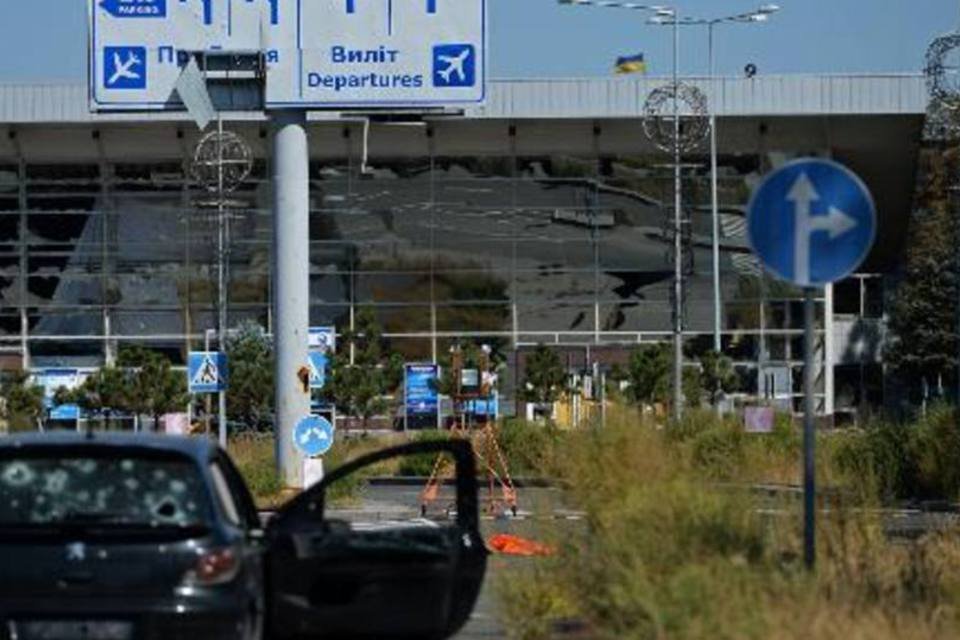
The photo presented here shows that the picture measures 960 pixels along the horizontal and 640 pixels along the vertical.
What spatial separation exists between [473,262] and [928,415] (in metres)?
32.3

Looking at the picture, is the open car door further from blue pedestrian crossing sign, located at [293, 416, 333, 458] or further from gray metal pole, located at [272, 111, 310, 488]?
gray metal pole, located at [272, 111, 310, 488]

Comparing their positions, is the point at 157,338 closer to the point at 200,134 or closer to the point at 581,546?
the point at 200,134

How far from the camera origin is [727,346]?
6228 centimetres

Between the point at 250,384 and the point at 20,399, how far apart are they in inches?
239

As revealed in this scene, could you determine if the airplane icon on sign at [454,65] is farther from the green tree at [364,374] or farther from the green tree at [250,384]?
the green tree at [364,374]

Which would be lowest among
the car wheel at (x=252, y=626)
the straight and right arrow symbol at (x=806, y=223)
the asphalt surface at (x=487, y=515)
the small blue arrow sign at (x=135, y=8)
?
the asphalt surface at (x=487, y=515)

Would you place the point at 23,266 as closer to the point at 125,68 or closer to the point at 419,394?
the point at 419,394

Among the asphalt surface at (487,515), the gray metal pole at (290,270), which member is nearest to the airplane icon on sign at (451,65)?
the gray metal pole at (290,270)

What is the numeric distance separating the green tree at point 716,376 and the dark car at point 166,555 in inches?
1674

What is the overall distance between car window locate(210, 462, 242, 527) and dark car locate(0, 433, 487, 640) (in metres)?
0.02

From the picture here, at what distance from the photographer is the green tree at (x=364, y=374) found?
174 ft

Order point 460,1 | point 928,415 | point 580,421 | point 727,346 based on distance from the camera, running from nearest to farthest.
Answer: point 580,421 → point 460,1 → point 928,415 → point 727,346

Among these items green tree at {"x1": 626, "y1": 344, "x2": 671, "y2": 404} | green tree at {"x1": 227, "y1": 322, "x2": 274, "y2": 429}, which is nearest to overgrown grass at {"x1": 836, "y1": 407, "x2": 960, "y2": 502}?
green tree at {"x1": 626, "y1": 344, "x2": 671, "y2": 404}

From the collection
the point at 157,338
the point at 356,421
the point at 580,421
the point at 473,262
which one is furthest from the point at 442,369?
the point at 580,421
